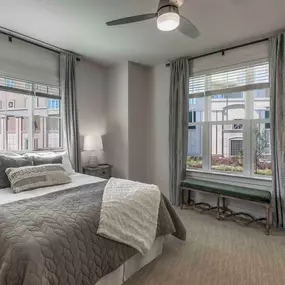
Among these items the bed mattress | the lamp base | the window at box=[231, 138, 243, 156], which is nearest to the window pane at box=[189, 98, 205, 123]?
the window at box=[231, 138, 243, 156]

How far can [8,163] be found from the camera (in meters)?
2.54

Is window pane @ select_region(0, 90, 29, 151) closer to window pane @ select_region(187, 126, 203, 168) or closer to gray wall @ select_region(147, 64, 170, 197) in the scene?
gray wall @ select_region(147, 64, 170, 197)

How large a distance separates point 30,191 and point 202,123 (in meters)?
2.93

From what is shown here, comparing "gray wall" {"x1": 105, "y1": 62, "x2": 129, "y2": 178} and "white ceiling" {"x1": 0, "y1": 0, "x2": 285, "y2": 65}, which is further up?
"white ceiling" {"x1": 0, "y1": 0, "x2": 285, "y2": 65}

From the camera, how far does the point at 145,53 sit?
365cm

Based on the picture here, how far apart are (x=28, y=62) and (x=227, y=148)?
3514 millimetres

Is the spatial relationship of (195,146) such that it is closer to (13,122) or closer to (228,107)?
(228,107)

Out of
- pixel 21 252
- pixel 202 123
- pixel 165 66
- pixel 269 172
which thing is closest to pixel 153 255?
pixel 21 252

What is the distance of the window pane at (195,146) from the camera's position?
3.94 m

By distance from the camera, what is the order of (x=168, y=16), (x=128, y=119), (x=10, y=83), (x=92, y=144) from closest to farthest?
(x=168, y=16)
(x=10, y=83)
(x=92, y=144)
(x=128, y=119)

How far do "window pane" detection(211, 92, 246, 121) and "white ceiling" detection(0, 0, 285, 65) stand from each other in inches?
32.4

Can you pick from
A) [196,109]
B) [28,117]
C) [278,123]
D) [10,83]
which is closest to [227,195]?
[278,123]

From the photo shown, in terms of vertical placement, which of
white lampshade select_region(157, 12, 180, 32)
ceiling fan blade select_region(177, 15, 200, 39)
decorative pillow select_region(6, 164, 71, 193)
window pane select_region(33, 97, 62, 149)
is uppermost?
ceiling fan blade select_region(177, 15, 200, 39)

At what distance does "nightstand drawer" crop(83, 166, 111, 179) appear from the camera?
385cm
